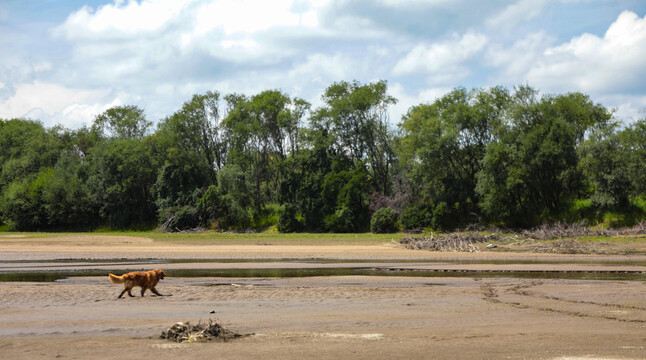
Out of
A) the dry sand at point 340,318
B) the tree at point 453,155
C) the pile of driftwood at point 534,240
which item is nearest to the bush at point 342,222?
the tree at point 453,155

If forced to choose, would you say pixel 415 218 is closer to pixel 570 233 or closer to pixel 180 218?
pixel 570 233

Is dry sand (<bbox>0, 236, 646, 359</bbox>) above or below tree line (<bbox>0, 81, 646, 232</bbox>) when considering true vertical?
below

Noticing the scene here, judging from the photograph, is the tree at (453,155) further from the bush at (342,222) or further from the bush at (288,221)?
the bush at (288,221)

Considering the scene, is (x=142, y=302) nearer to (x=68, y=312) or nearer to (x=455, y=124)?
(x=68, y=312)

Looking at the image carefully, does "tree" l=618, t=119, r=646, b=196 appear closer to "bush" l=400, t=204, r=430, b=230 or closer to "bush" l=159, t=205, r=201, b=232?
"bush" l=400, t=204, r=430, b=230

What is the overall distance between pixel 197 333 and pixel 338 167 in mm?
55543

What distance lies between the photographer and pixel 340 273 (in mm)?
22406

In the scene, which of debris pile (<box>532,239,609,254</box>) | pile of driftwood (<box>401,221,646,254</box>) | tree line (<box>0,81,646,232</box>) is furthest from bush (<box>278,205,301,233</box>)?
debris pile (<box>532,239,609,254</box>)

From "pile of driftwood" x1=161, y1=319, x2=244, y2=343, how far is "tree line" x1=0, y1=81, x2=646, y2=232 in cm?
4495

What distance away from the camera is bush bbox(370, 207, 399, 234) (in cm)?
5641

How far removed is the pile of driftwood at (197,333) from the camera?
9.65m

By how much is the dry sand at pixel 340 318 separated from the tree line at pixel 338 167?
3543 centimetres

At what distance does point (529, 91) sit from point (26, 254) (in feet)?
170

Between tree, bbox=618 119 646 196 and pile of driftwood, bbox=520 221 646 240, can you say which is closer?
pile of driftwood, bbox=520 221 646 240
